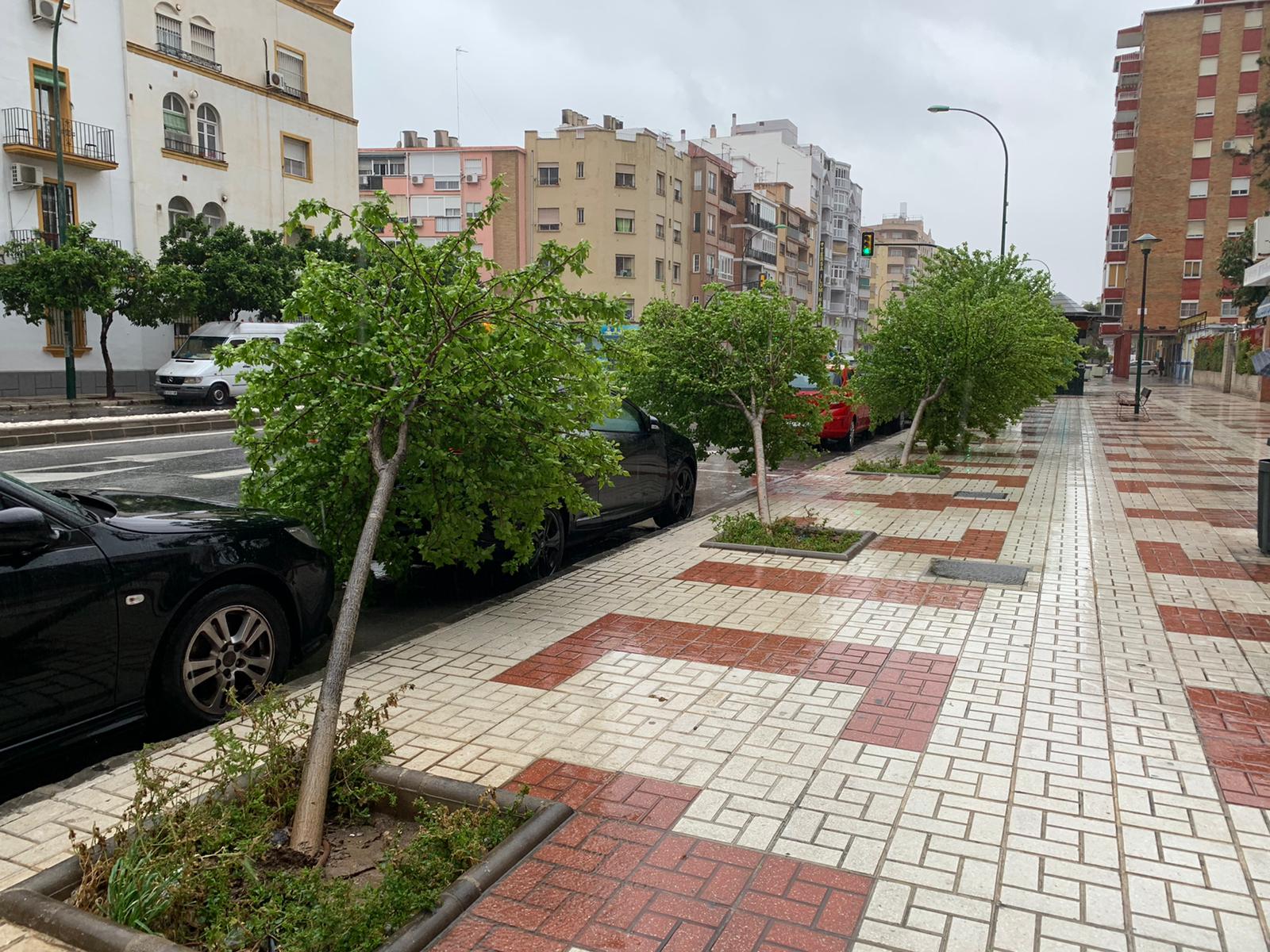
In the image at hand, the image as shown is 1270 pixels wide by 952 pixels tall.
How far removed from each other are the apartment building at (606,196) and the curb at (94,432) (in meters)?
43.9

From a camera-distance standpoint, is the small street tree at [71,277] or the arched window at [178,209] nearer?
the small street tree at [71,277]

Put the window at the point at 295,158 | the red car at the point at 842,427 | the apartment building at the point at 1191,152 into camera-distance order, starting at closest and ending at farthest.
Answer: the red car at the point at 842,427 → the window at the point at 295,158 → the apartment building at the point at 1191,152

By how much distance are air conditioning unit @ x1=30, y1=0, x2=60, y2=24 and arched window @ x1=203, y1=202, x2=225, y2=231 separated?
7597 mm

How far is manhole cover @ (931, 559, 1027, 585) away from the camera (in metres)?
8.23

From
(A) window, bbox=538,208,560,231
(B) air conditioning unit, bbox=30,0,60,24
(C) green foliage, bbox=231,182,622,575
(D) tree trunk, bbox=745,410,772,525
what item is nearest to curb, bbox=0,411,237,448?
(D) tree trunk, bbox=745,410,772,525

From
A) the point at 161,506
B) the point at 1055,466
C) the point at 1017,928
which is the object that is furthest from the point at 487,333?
the point at 1055,466

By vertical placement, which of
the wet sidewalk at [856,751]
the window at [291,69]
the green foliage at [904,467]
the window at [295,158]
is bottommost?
the wet sidewalk at [856,751]

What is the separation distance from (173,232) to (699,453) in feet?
87.8

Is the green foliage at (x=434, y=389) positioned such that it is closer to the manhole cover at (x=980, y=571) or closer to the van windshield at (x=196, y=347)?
the manhole cover at (x=980, y=571)

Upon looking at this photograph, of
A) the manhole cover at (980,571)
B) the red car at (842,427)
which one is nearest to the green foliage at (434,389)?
the manhole cover at (980,571)

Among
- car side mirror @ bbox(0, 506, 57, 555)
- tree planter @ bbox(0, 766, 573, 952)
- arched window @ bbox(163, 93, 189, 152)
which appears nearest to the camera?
tree planter @ bbox(0, 766, 573, 952)

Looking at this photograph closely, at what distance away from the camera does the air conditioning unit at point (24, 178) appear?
29.5 m

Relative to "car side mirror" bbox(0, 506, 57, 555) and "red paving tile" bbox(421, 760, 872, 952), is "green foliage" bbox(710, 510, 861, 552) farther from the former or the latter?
"car side mirror" bbox(0, 506, 57, 555)

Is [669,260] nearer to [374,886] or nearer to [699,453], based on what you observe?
[699,453]
